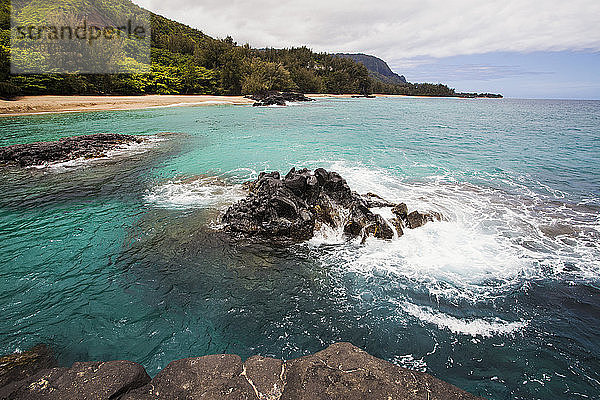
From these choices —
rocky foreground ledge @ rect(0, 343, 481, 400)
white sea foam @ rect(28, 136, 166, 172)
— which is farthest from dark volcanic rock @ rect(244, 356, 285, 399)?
white sea foam @ rect(28, 136, 166, 172)

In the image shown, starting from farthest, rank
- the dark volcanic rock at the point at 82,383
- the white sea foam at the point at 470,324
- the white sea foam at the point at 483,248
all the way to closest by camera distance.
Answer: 1. the white sea foam at the point at 483,248
2. the white sea foam at the point at 470,324
3. the dark volcanic rock at the point at 82,383

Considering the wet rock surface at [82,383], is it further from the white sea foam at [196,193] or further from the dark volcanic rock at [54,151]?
the dark volcanic rock at [54,151]

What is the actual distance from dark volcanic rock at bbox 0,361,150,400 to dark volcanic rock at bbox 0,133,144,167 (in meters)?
19.5

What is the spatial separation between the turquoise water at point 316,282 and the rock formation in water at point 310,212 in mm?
525

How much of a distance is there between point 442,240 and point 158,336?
28.1 ft

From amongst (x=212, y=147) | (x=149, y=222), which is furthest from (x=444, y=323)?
(x=212, y=147)

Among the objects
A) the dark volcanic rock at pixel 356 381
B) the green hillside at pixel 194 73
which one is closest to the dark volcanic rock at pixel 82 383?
the dark volcanic rock at pixel 356 381

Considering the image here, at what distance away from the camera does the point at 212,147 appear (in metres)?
23.0

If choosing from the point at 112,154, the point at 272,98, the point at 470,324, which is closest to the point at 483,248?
the point at 470,324

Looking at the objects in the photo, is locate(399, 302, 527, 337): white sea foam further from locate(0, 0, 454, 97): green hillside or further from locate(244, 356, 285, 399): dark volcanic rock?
locate(0, 0, 454, 97): green hillside

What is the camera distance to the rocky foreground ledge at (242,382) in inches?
129

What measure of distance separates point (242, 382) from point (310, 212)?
6.85 m

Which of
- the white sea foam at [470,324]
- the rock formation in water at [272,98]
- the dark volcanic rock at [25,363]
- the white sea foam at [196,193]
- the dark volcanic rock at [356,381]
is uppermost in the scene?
the rock formation in water at [272,98]

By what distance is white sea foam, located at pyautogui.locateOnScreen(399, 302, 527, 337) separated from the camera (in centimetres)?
565
